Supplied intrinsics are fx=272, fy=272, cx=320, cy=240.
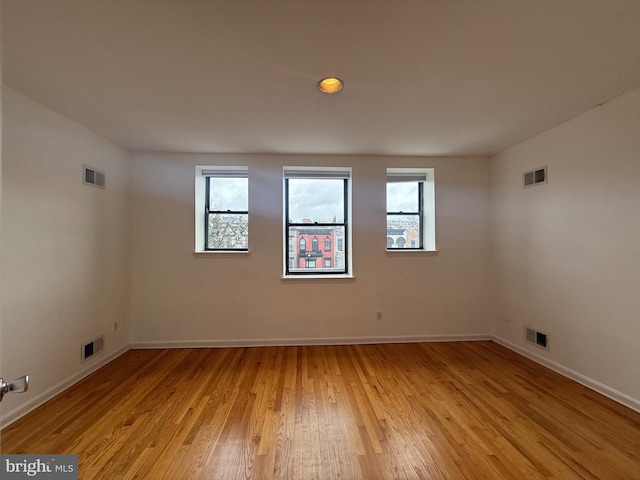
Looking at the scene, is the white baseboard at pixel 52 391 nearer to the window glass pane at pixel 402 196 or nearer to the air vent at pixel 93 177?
the air vent at pixel 93 177

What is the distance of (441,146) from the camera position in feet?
10.3

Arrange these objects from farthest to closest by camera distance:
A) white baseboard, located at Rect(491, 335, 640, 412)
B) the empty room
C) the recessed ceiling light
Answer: white baseboard, located at Rect(491, 335, 640, 412) < the recessed ceiling light < the empty room

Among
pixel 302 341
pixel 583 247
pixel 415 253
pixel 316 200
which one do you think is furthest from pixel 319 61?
pixel 302 341

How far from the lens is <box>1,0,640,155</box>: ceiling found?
1377 millimetres

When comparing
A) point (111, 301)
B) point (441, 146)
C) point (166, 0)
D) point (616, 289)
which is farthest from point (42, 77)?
point (616, 289)

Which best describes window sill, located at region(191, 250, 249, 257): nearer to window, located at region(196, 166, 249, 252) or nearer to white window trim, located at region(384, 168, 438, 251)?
window, located at region(196, 166, 249, 252)

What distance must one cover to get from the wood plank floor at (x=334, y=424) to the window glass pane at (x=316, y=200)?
70.7 inches

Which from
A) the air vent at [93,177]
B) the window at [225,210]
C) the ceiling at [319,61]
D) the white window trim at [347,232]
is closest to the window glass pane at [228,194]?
the window at [225,210]

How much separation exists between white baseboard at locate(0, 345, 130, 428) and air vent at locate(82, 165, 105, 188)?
177 cm

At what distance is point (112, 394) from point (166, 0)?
283 centimetres

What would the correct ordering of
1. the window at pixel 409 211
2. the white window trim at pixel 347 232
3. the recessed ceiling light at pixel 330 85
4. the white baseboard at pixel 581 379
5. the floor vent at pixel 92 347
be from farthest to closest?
the window at pixel 409 211 < the white window trim at pixel 347 232 < the floor vent at pixel 92 347 < the white baseboard at pixel 581 379 < the recessed ceiling light at pixel 330 85

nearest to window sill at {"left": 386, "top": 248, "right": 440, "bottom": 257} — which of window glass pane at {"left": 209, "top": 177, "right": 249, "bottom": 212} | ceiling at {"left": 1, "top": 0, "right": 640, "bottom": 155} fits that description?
ceiling at {"left": 1, "top": 0, "right": 640, "bottom": 155}

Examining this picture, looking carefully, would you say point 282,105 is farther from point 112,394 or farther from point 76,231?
point 112,394

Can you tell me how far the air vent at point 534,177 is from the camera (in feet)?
9.16
